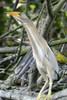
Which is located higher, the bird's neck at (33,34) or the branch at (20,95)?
the bird's neck at (33,34)

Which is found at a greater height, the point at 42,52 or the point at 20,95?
the point at 42,52

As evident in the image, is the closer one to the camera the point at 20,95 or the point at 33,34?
the point at 33,34

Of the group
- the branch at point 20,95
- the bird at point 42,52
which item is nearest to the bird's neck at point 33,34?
the bird at point 42,52

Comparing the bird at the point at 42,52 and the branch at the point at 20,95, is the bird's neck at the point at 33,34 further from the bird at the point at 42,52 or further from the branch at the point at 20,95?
the branch at the point at 20,95

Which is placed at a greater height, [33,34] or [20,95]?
[33,34]

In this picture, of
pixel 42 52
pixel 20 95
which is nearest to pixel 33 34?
pixel 42 52

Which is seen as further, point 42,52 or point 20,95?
point 20,95

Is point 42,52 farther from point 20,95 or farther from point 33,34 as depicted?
point 20,95

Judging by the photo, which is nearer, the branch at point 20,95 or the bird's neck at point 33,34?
the bird's neck at point 33,34

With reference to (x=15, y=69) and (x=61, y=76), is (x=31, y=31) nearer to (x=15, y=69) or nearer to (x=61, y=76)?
(x=61, y=76)

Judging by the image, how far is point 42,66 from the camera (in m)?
1.37

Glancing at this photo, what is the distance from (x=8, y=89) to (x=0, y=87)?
0.22 ft

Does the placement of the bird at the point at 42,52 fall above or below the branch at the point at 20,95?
above

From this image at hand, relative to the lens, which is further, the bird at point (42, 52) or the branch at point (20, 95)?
the branch at point (20, 95)
